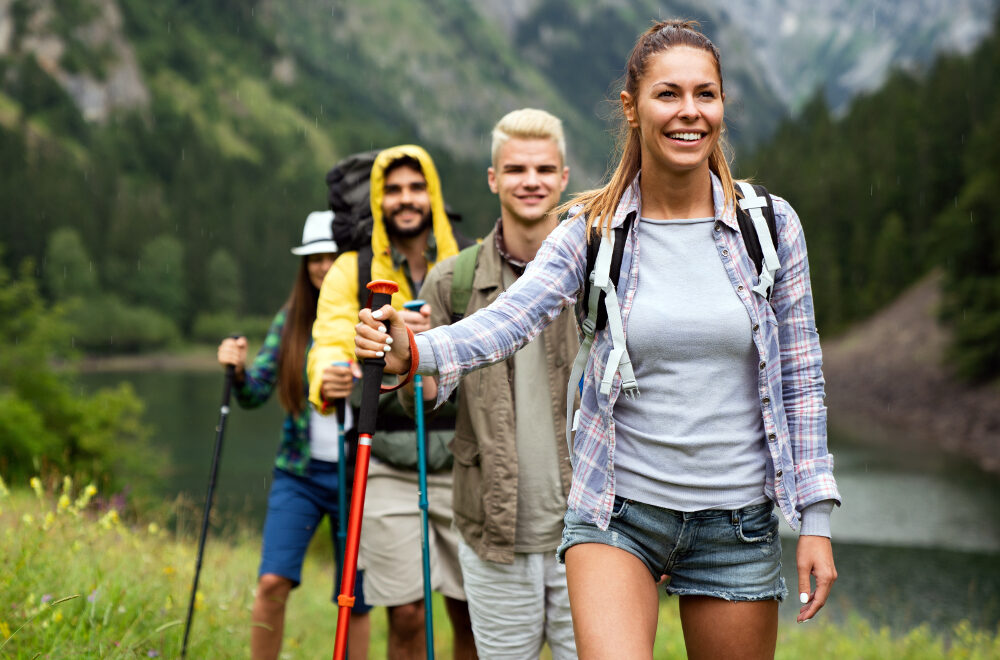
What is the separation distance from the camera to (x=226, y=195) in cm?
13250

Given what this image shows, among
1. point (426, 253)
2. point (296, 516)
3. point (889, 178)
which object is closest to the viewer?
point (426, 253)

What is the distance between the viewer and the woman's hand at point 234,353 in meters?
5.26

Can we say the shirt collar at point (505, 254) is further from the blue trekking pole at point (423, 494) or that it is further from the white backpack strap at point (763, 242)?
the white backpack strap at point (763, 242)

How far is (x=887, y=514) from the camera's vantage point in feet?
89.5

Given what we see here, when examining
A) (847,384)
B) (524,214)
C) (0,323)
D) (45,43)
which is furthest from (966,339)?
(45,43)

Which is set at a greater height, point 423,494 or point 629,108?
point 629,108

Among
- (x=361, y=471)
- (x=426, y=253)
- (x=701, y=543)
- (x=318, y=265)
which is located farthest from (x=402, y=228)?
(x=701, y=543)

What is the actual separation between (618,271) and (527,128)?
160 centimetres

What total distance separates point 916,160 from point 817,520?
7959 centimetres

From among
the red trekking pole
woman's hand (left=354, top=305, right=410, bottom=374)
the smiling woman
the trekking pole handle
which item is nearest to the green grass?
the red trekking pole

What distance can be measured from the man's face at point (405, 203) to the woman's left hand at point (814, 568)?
105 inches

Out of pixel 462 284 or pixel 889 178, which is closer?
pixel 462 284

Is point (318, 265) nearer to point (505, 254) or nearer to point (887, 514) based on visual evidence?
point (505, 254)

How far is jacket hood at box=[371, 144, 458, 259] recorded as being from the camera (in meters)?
4.66
